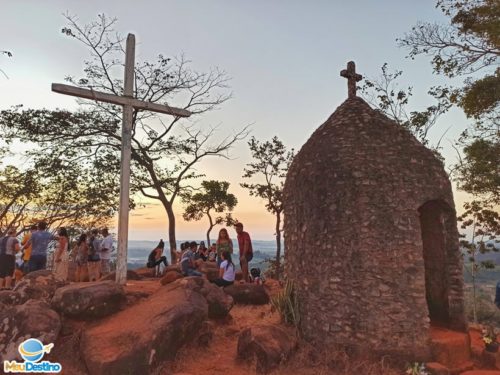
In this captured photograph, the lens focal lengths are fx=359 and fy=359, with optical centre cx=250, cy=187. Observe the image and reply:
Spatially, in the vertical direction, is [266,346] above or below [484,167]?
below

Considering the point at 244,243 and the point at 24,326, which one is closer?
the point at 24,326

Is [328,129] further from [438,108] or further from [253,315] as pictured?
[438,108]

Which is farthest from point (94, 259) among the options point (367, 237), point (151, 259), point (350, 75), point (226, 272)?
point (350, 75)

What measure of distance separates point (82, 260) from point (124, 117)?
5.68 metres

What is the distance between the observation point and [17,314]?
22.9ft

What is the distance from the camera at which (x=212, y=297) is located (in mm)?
8602

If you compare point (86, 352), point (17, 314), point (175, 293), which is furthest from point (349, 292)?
point (17, 314)

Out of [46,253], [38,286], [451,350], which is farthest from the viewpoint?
[46,253]

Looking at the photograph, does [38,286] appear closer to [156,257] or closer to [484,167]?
[156,257]

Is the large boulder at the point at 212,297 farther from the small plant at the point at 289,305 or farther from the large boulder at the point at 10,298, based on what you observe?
the large boulder at the point at 10,298

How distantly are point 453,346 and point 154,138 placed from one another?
16.3 metres

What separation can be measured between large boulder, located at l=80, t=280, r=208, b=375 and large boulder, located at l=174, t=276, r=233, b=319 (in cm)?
57

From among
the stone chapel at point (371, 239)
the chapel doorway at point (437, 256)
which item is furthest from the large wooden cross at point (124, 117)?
the chapel doorway at point (437, 256)

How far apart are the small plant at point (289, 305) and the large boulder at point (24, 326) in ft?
15.2
